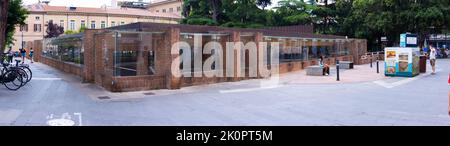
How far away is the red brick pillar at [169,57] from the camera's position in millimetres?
14609

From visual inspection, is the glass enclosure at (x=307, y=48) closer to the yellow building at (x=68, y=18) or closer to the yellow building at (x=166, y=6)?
the yellow building at (x=68, y=18)

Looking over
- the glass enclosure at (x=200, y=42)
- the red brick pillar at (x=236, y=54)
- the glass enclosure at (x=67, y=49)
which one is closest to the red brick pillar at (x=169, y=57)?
the glass enclosure at (x=200, y=42)

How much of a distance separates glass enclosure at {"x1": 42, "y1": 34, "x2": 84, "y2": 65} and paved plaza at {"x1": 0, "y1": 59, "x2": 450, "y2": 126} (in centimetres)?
513

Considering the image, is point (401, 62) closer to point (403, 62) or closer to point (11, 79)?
point (403, 62)

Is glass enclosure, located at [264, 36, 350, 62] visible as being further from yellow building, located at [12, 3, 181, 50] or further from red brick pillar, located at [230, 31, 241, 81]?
yellow building, located at [12, 3, 181, 50]

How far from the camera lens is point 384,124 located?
820 cm

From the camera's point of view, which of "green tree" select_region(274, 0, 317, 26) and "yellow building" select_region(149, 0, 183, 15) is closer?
"green tree" select_region(274, 0, 317, 26)

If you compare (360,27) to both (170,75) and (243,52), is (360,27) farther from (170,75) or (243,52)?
(170,75)

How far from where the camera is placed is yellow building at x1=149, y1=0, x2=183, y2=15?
10661 cm

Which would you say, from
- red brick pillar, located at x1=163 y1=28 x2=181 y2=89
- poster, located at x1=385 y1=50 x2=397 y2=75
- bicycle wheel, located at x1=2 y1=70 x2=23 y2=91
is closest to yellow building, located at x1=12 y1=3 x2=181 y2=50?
bicycle wheel, located at x1=2 y1=70 x2=23 y2=91

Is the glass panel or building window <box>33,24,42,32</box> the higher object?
building window <box>33,24,42,32</box>

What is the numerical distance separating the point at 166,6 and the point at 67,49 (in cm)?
8829

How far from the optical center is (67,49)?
24594 millimetres

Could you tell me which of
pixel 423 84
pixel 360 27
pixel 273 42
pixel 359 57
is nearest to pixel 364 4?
pixel 360 27
